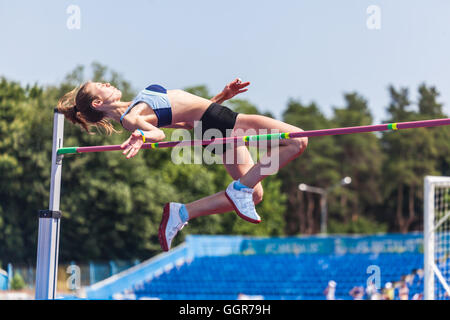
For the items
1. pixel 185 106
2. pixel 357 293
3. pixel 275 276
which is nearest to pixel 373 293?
pixel 357 293

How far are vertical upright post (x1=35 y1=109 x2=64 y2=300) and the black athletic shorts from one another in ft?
4.43

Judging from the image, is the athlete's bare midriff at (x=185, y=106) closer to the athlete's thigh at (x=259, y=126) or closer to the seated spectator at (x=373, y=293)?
the athlete's thigh at (x=259, y=126)

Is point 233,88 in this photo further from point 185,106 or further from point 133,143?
point 133,143

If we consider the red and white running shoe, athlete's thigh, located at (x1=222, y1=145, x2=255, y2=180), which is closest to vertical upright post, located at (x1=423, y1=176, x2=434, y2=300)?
athlete's thigh, located at (x1=222, y1=145, x2=255, y2=180)

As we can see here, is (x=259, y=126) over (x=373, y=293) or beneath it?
over

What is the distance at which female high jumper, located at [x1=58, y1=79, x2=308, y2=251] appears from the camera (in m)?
4.75

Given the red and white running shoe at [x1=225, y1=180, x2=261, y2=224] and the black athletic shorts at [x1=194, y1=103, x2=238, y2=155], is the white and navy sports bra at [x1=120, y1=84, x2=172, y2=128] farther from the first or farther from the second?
the red and white running shoe at [x1=225, y1=180, x2=261, y2=224]

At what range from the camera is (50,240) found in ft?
17.7

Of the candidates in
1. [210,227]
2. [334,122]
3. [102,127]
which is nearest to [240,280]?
[210,227]

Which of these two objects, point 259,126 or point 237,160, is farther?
point 237,160

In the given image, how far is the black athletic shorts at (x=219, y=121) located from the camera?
4.93 metres

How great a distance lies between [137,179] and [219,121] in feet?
82.4
